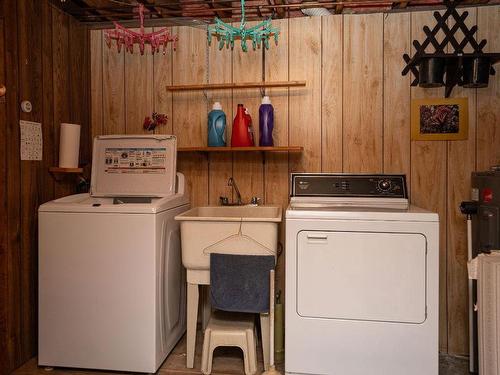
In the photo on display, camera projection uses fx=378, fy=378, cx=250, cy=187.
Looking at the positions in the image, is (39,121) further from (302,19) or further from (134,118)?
(302,19)

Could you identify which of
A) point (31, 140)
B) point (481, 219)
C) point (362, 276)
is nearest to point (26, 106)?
point (31, 140)

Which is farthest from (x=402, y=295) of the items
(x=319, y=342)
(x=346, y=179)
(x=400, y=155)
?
(x=400, y=155)

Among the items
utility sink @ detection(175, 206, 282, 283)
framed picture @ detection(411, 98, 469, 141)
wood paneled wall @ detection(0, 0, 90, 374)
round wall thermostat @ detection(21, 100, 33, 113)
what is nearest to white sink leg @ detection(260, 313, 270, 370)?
utility sink @ detection(175, 206, 282, 283)

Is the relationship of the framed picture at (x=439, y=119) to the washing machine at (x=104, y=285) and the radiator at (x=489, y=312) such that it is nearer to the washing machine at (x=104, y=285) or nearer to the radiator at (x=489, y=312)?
the radiator at (x=489, y=312)

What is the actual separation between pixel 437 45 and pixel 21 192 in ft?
8.82

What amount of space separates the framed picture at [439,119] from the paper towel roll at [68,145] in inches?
86.9

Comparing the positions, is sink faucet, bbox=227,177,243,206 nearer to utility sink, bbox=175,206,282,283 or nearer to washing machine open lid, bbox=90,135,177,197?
washing machine open lid, bbox=90,135,177,197

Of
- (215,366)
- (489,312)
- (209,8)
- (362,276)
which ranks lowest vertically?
(215,366)

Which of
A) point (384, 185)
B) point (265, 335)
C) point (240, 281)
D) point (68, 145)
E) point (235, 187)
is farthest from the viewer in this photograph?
point (235, 187)

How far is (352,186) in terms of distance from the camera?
231cm

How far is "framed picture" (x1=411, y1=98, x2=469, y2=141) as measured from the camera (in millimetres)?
2439

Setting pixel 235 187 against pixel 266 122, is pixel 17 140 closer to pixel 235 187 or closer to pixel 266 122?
pixel 235 187

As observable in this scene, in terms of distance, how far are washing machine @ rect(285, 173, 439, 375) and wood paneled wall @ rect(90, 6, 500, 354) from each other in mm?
729

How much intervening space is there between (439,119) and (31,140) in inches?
99.8
